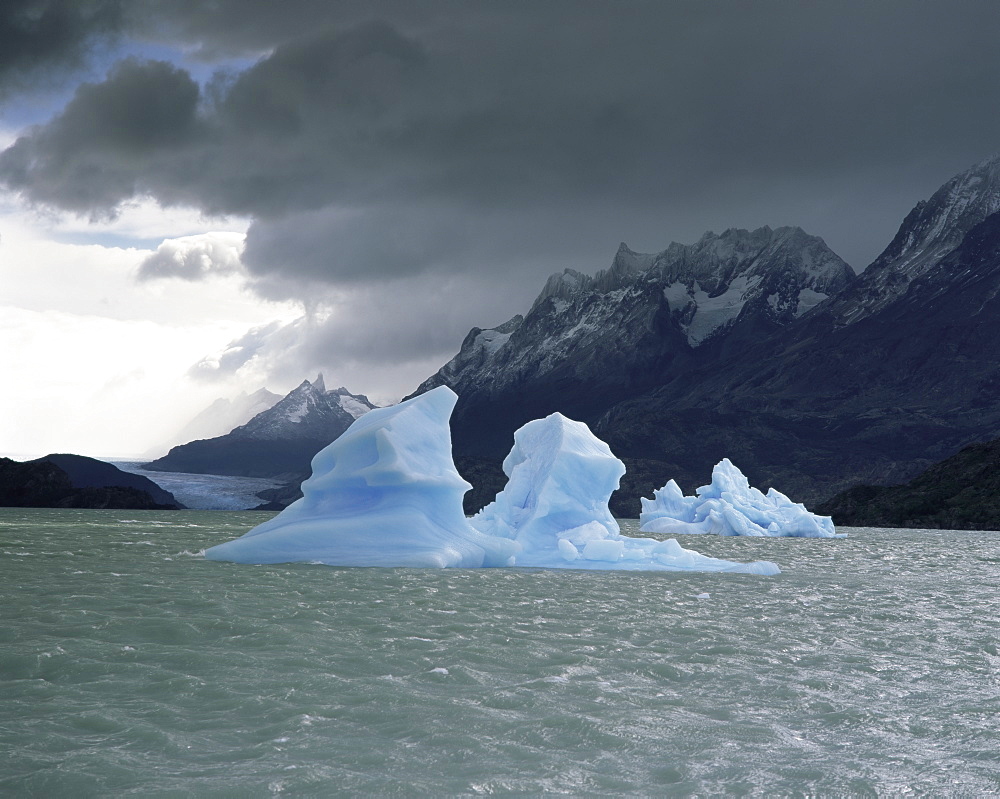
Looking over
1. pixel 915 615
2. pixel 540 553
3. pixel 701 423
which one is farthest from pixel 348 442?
pixel 701 423

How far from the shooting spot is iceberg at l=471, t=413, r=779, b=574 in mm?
26984

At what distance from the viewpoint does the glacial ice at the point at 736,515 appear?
62.2m

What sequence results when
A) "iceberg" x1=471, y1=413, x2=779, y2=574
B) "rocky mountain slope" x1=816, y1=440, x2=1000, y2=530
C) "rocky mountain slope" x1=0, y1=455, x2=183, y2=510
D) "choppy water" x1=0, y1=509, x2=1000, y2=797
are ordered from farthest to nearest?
"rocky mountain slope" x1=0, y1=455, x2=183, y2=510
"rocky mountain slope" x1=816, y1=440, x2=1000, y2=530
"iceberg" x1=471, y1=413, x2=779, y2=574
"choppy water" x1=0, y1=509, x2=1000, y2=797

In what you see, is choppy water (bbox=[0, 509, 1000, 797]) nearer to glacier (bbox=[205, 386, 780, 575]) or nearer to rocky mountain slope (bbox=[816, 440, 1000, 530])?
glacier (bbox=[205, 386, 780, 575])

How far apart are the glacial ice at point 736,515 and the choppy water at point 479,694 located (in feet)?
152

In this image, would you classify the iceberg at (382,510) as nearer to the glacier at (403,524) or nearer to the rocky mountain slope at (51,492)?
the glacier at (403,524)

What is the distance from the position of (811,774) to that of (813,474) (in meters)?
172

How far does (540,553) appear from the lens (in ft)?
93.0

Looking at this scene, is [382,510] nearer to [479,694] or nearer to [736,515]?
[479,694]

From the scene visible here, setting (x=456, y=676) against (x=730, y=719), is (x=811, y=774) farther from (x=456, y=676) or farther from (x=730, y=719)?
(x=456, y=676)

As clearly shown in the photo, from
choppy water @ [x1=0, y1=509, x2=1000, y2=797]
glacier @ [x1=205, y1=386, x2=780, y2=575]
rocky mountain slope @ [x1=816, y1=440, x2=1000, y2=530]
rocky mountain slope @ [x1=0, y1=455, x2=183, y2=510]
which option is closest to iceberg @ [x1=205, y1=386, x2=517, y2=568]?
glacier @ [x1=205, y1=386, x2=780, y2=575]

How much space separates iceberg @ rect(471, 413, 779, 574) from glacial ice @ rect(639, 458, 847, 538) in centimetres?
3072

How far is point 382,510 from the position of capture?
76.5ft

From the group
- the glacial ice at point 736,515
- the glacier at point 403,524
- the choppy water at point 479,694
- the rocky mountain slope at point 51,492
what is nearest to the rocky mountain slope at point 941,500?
the glacial ice at point 736,515
